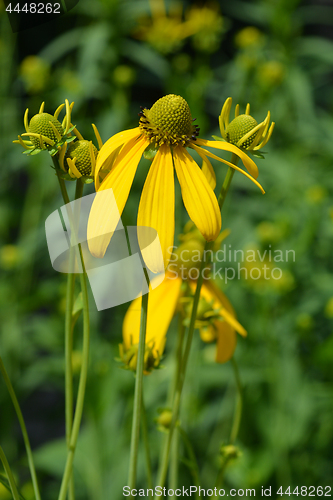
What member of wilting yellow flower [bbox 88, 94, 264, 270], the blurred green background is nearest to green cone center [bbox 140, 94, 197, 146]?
wilting yellow flower [bbox 88, 94, 264, 270]

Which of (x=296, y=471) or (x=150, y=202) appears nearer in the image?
(x=150, y=202)

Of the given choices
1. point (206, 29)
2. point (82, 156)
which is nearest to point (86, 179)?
point (82, 156)

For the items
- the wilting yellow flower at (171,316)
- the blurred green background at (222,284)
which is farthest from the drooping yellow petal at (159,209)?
the blurred green background at (222,284)

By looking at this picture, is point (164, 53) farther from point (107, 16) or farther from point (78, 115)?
point (78, 115)

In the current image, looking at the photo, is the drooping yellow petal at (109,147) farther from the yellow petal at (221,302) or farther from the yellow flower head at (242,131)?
the yellow petal at (221,302)

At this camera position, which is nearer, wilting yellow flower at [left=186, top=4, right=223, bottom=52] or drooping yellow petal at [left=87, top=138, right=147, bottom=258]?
drooping yellow petal at [left=87, top=138, right=147, bottom=258]

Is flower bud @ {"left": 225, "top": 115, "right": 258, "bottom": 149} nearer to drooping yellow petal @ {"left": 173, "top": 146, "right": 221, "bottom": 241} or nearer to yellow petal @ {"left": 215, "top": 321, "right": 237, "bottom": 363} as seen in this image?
drooping yellow petal @ {"left": 173, "top": 146, "right": 221, "bottom": 241}

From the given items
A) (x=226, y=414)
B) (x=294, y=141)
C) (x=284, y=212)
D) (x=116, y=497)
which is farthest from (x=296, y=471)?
(x=294, y=141)
